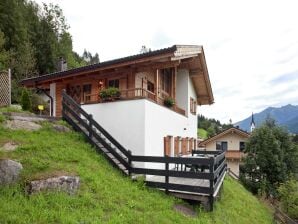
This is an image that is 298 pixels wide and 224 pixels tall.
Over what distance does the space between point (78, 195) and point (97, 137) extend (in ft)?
12.4

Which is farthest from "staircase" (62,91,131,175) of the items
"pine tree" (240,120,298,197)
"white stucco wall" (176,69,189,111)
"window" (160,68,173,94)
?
"pine tree" (240,120,298,197)

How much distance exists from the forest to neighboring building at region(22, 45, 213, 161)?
14623mm

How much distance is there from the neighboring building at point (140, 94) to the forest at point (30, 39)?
14.6 meters

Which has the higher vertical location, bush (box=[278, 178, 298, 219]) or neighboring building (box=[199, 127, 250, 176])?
neighboring building (box=[199, 127, 250, 176])

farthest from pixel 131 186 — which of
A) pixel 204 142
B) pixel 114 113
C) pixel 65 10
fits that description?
pixel 65 10

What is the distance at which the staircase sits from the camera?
10.2m

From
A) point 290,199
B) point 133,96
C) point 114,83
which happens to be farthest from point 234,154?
point 133,96

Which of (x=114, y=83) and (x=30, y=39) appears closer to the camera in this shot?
(x=114, y=83)

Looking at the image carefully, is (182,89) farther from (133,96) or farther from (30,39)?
(30,39)

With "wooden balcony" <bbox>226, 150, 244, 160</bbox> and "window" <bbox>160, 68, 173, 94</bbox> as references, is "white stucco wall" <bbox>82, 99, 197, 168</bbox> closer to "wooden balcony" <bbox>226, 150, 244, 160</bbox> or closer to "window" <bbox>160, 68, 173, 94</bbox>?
"window" <bbox>160, 68, 173, 94</bbox>

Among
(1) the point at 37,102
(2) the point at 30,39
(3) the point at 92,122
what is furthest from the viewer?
(2) the point at 30,39

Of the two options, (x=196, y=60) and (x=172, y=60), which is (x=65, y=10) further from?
(x=172, y=60)

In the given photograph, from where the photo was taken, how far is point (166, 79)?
18.7m

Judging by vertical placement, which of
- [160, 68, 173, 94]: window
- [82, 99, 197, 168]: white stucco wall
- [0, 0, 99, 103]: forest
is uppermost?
[0, 0, 99, 103]: forest
